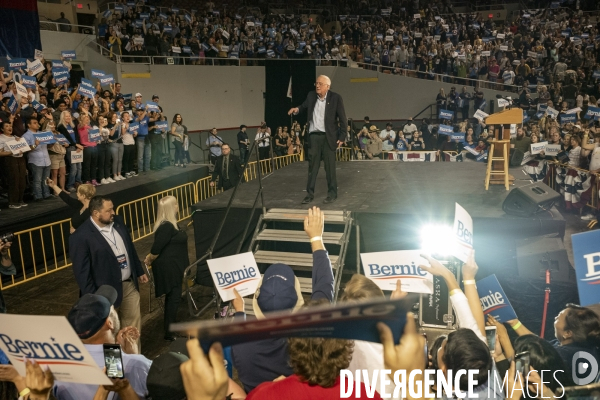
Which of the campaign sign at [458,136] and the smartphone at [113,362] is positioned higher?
the smartphone at [113,362]

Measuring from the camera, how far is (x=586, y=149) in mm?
10250

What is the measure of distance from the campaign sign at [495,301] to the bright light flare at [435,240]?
2.13 feet

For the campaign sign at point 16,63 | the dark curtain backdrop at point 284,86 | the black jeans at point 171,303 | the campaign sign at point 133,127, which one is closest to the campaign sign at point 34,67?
the campaign sign at point 16,63

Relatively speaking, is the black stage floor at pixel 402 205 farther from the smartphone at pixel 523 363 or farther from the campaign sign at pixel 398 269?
the smartphone at pixel 523 363

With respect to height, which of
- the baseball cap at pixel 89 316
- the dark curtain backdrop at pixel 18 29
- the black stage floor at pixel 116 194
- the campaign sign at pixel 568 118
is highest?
the dark curtain backdrop at pixel 18 29

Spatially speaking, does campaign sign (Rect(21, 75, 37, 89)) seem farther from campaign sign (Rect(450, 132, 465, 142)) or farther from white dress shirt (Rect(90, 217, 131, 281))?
campaign sign (Rect(450, 132, 465, 142))

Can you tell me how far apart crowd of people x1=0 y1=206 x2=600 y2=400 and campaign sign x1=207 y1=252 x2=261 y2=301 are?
1.80 metres

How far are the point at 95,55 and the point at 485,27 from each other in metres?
17.3

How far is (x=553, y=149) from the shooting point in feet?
38.0

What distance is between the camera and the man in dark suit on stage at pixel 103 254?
15.8ft

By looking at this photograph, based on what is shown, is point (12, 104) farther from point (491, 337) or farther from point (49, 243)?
point (491, 337)

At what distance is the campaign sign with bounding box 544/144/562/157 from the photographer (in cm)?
1158

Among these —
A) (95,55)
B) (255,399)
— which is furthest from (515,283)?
(95,55)

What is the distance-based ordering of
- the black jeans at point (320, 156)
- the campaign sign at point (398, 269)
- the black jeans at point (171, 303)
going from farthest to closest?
the black jeans at point (320, 156) → the black jeans at point (171, 303) → the campaign sign at point (398, 269)
